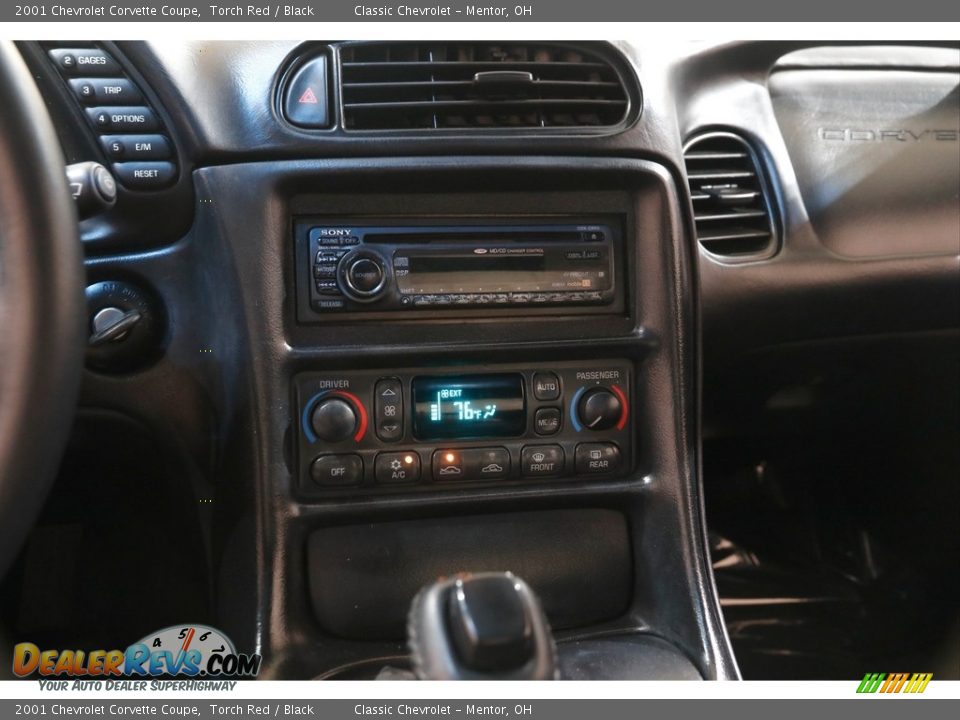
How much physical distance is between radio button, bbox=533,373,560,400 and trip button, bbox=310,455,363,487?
23 cm

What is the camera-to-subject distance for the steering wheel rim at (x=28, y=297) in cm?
65

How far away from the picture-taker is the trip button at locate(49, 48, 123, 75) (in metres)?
0.96

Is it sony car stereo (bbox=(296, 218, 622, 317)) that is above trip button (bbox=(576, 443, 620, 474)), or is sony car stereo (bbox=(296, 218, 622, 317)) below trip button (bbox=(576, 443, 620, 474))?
above

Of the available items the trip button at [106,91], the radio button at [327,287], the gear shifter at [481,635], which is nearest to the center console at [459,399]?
the radio button at [327,287]

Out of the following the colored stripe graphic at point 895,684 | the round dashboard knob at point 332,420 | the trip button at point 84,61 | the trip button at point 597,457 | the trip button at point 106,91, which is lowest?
the colored stripe graphic at point 895,684

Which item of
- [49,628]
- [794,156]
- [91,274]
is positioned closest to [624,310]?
[794,156]

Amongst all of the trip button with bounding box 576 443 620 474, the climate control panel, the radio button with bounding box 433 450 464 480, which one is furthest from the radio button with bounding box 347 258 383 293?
the trip button with bounding box 576 443 620 474

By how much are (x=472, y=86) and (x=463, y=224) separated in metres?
0.16

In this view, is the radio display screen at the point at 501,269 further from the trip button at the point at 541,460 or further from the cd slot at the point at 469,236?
the trip button at the point at 541,460

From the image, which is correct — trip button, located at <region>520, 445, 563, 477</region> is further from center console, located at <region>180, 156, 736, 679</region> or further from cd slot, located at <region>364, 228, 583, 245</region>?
cd slot, located at <region>364, 228, 583, 245</region>

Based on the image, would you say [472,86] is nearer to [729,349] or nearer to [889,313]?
[729,349]

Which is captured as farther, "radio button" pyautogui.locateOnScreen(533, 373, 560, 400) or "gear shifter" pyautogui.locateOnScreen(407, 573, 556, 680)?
"radio button" pyautogui.locateOnScreen(533, 373, 560, 400)

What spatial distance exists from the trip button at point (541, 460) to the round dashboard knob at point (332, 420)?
0.69ft

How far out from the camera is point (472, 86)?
3.35ft
